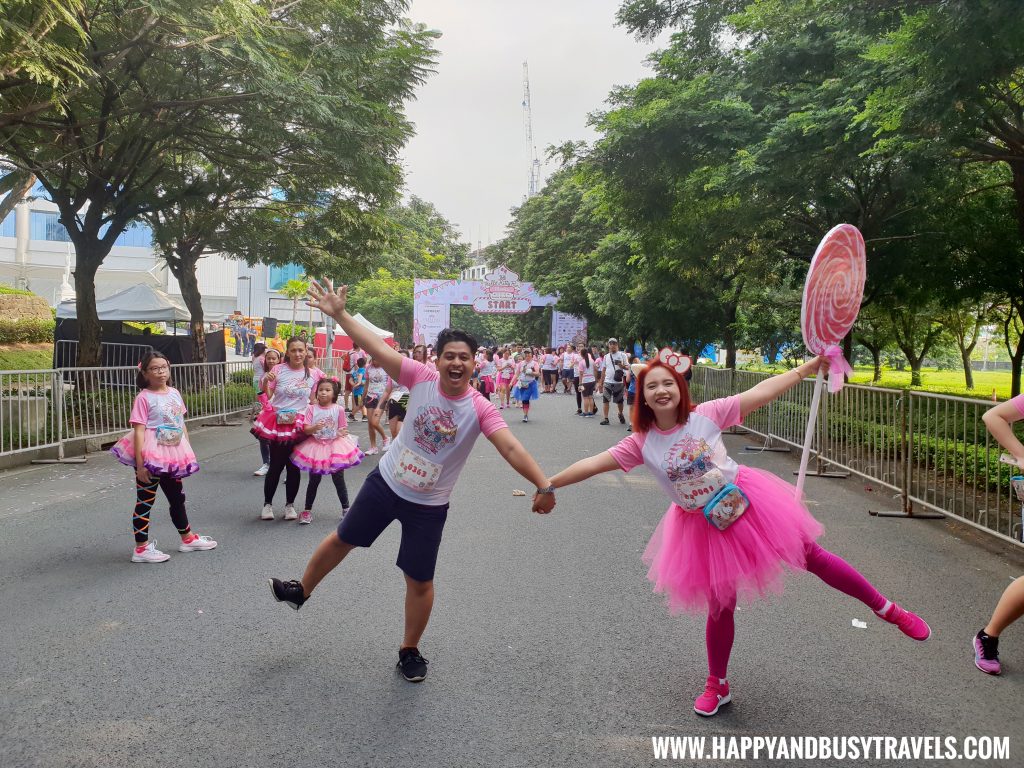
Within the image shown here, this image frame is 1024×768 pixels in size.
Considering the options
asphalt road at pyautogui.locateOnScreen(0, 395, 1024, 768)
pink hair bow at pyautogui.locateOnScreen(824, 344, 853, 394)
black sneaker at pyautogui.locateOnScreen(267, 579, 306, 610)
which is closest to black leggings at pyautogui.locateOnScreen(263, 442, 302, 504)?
asphalt road at pyautogui.locateOnScreen(0, 395, 1024, 768)

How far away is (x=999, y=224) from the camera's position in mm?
A: 13711

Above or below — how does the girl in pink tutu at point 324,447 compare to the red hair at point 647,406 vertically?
below

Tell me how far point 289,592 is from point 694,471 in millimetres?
2248

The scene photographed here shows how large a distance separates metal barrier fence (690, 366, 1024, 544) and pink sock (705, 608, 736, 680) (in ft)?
13.4

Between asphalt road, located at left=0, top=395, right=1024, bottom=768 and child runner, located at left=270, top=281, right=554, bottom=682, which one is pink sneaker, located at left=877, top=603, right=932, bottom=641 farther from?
child runner, located at left=270, top=281, right=554, bottom=682

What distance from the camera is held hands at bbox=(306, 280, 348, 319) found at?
13.3 feet

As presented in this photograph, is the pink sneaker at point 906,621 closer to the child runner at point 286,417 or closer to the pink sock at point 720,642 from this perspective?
the pink sock at point 720,642

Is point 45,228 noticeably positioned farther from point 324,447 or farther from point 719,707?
point 719,707

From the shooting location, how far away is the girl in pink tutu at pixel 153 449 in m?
6.16

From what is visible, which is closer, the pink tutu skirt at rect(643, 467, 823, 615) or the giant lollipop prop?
the pink tutu skirt at rect(643, 467, 823, 615)

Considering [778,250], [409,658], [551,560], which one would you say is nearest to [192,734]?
[409,658]

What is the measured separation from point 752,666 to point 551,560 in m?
2.41

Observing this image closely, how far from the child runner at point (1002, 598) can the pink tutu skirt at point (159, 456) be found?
17.5 feet

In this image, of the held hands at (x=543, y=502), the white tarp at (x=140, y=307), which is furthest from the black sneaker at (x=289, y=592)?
the white tarp at (x=140, y=307)
